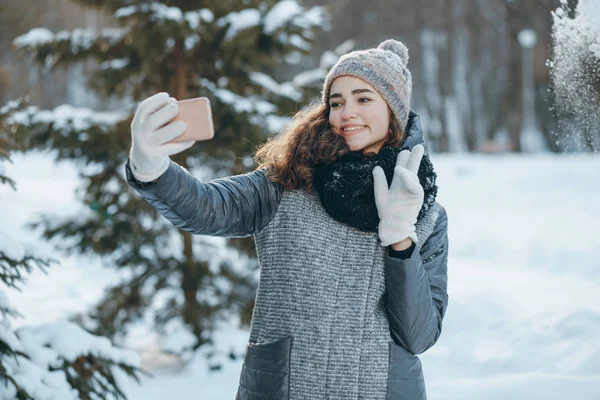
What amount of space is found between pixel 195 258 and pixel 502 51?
2184 centimetres

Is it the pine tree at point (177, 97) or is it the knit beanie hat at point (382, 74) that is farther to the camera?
the pine tree at point (177, 97)

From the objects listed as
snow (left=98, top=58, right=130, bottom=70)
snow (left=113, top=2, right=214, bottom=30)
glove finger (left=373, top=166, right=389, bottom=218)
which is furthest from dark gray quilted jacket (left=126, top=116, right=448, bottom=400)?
snow (left=98, top=58, right=130, bottom=70)

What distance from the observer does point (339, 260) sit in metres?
2.06

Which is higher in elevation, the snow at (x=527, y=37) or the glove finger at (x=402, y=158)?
the snow at (x=527, y=37)

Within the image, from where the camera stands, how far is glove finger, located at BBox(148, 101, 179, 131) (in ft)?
5.36

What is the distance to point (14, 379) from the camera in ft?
8.18

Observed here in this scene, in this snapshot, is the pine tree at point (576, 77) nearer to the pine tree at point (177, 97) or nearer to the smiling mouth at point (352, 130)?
the smiling mouth at point (352, 130)

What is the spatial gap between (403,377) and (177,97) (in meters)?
3.99

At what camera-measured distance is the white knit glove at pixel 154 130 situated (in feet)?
5.36

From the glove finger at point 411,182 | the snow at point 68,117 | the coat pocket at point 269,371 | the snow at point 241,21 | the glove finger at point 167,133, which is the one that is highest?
the snow at point 241,21

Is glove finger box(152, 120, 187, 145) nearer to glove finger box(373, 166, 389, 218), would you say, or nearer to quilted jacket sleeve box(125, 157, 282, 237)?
quilted jacket sleeve box(125, 157, 282, 237)

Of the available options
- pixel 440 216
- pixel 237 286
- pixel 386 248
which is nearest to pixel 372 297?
Result: pixel 386 248

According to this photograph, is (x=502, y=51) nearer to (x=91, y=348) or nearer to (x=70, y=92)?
(x=70, y=92)

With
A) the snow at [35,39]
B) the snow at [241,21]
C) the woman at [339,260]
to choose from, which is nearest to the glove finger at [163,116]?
the woman at [339,260]
